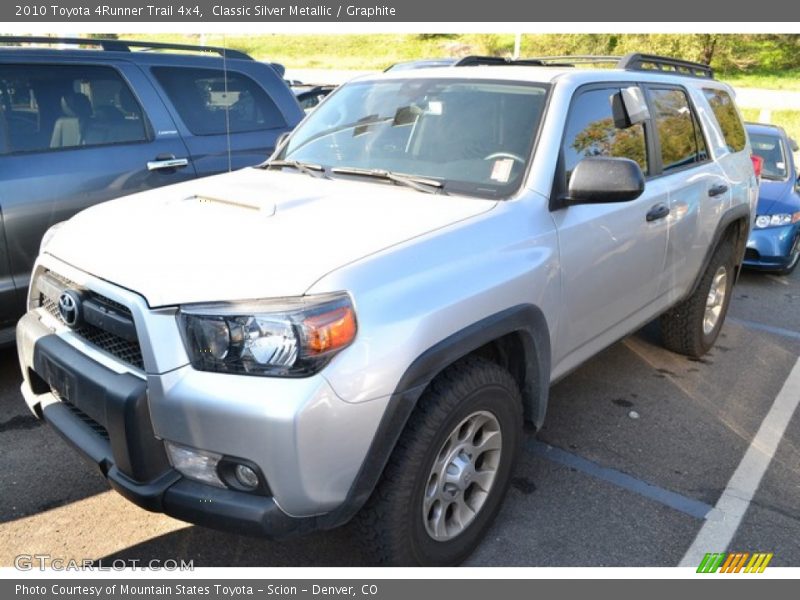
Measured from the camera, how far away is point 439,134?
10.5ft

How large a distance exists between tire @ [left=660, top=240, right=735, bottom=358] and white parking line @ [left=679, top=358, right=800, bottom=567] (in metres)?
0.63

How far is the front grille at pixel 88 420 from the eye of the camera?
241 cm

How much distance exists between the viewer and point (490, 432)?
2701 millimetres

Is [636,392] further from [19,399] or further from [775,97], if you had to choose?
[775,97]

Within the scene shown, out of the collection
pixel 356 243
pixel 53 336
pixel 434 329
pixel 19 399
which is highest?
pixel 356 243

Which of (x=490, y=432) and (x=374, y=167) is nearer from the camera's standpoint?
(x=490, y=432)

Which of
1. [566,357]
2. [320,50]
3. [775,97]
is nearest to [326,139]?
[566,357]

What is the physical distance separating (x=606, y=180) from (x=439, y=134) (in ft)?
2.73

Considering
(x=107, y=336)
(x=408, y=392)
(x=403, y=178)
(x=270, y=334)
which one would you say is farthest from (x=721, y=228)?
(x=107, y=336)

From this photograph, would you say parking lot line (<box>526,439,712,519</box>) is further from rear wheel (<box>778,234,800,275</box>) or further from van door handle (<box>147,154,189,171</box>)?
rear wheel (<box>778,234,800,275</box>)

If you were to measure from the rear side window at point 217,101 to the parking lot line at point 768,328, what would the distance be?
4.19 m

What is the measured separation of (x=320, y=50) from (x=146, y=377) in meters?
46.7

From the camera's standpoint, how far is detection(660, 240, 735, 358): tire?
463 centimetres

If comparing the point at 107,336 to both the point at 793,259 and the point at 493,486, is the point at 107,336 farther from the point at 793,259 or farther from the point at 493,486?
the point at 793,259
